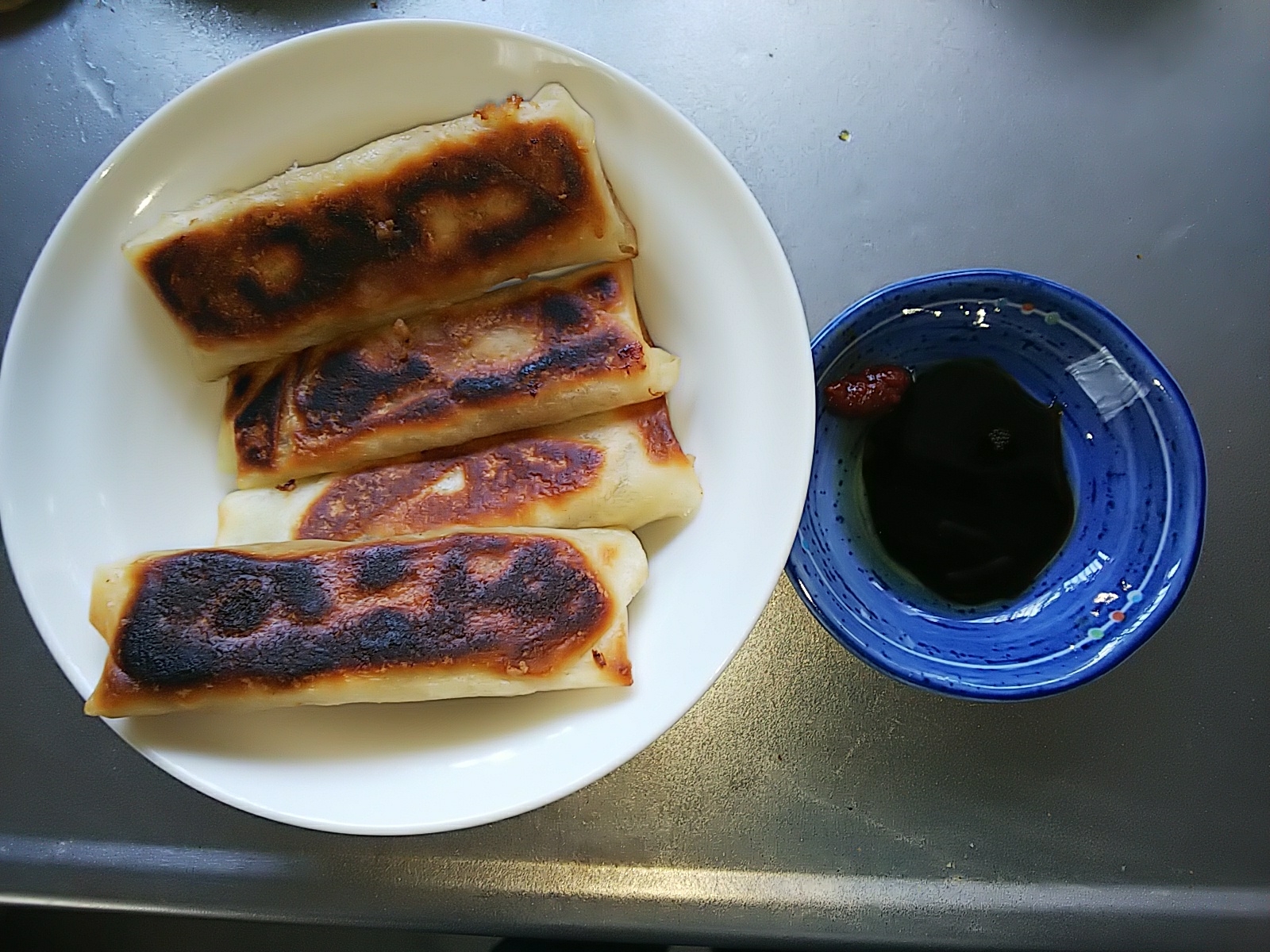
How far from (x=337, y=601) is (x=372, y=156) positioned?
1.48 ft

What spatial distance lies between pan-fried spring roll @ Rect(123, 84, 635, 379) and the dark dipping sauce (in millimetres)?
413

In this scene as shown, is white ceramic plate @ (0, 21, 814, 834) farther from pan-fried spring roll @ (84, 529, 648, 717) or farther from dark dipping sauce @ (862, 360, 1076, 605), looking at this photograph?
dark dipping sauce @ (862, 360, 1076, 605)

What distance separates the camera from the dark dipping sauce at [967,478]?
106 cm

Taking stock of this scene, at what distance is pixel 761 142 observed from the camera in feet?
3.95

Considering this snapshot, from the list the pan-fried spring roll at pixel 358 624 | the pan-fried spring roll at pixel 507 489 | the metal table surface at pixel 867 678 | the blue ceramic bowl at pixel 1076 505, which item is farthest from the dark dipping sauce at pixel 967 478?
the pan-fried spring roll at pixel 358 624

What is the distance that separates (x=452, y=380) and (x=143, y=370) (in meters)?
0.33

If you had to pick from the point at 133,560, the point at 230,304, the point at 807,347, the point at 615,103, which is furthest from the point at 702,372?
the point at 133,560

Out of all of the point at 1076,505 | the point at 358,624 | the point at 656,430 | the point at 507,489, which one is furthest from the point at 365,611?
the point at 1076,505

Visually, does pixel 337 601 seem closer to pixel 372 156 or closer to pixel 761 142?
pixel 372 156

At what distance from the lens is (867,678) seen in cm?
115

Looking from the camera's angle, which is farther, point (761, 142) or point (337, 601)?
point (761, 142)

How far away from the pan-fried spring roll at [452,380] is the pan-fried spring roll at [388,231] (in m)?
0.03

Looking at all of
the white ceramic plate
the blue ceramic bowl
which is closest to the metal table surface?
the blue ceramic bowl

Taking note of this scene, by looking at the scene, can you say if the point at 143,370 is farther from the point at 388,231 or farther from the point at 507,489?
the point at 507,489
